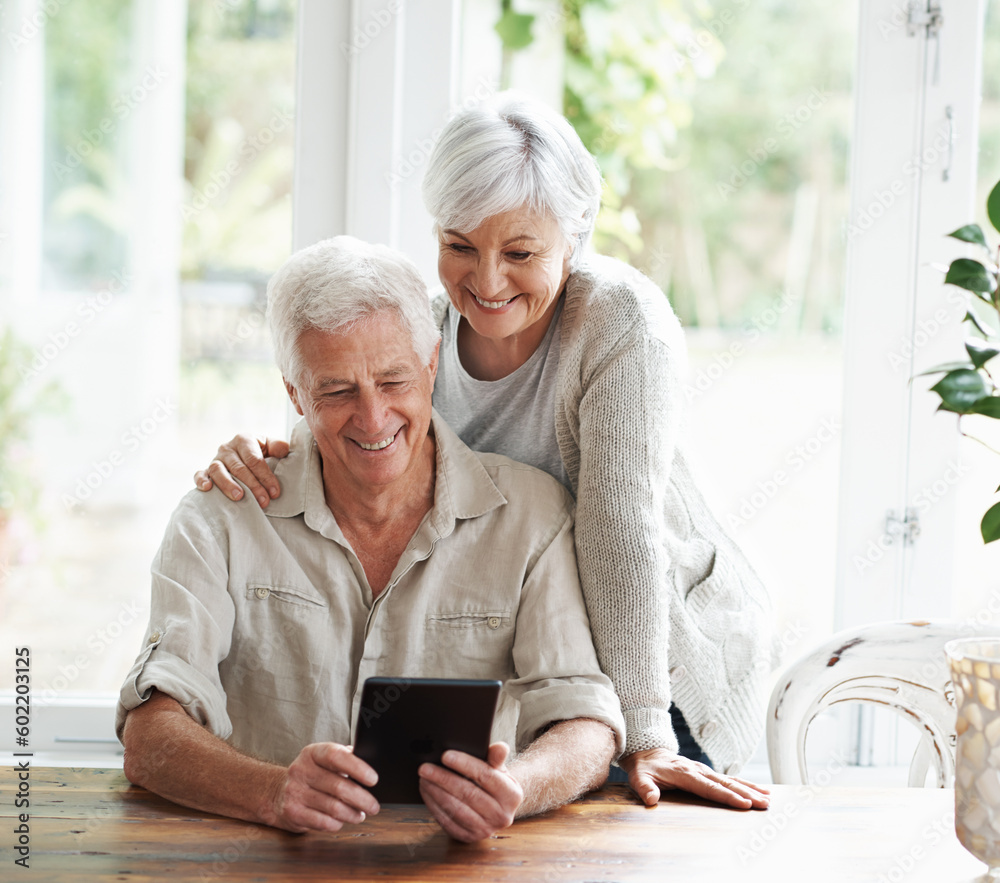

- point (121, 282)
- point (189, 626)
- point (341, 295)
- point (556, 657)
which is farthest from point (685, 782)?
point (121, 282)

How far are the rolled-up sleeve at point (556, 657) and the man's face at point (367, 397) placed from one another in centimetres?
29

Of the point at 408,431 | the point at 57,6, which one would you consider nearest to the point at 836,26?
the point at 408,431

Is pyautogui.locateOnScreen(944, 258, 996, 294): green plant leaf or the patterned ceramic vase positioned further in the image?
pyautogui.locateOnScreen(944, 258, 996, 294): green plant leaf

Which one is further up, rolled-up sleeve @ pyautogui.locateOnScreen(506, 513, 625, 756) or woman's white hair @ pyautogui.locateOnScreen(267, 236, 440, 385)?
woman's white hair @ pyautogui.locateOnScreen(267, 236, 440, 385)

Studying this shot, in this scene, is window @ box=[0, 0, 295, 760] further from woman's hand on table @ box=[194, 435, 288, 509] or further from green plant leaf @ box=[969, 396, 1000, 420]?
green plant leaf @ box=[969, 396, 1000, 420]

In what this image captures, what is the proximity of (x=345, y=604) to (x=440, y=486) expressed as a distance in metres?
0.24

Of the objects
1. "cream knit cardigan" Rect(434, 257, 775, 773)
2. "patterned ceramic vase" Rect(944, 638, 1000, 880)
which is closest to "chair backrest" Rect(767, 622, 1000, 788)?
"cream knit cardigan" Rect(434, 257, 775, 773)

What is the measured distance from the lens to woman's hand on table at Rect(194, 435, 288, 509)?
161cm

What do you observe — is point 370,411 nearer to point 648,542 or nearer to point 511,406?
point 511,406

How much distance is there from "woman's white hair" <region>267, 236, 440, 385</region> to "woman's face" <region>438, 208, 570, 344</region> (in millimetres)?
104

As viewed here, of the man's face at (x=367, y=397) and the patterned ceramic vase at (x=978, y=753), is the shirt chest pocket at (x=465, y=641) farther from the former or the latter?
the patterned ceramic vase at (x=978, y=753)

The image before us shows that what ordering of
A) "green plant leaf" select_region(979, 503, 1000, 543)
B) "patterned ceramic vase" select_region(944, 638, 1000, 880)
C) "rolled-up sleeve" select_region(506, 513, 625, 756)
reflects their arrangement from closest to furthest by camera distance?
"patterned ceramic vase" select_region(944, 638, 1000, 880), "green plant leaf" select_region(979, 503, 1000, 543), "rolled-up sleeve" select_region(506, 513, 625, 756)

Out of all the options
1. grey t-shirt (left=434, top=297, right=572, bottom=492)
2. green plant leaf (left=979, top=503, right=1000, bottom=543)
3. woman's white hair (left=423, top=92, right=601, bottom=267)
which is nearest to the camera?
green plant leaf (left=979, top=503, right=1000, bottom=543)

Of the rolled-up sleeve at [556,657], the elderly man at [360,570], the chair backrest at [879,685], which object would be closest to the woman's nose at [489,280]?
the elderly man at [360,570]
